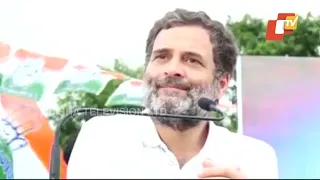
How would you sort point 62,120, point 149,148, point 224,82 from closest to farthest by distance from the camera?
point 62,120, point 149,148, point 224,82

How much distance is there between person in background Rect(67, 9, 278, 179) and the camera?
5.32ft

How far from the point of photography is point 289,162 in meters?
1.78

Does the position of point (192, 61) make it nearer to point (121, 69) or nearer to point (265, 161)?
point (121, 69)

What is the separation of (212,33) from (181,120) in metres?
0.29

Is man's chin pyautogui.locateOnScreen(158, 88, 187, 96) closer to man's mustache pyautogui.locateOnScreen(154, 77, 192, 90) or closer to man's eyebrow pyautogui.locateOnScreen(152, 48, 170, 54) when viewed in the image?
man's mustache pyautogui.locateOnScreen(154, 77, 192, 90)

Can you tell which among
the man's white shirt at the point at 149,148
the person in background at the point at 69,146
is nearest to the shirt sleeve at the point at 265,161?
the man's white shirt at the point at 149,148

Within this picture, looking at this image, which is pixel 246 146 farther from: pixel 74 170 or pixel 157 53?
pixel 74 170

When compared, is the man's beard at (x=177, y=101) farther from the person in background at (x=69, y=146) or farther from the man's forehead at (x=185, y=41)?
the person in background at (x=69, y=146)

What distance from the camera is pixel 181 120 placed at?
1718mm

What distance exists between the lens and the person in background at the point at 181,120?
5.32 ft

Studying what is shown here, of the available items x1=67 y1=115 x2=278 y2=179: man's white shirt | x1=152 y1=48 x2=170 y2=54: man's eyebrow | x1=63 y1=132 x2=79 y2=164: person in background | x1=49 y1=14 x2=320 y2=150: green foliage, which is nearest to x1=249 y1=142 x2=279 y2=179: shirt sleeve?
x1=67 y1=115 x2=278 y2=179: man's white shirt

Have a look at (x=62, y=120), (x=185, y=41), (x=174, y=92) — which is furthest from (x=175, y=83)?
(x=62, y=120)

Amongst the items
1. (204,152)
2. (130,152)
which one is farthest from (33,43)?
(204,152)

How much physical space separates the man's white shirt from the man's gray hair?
20 centimetres
